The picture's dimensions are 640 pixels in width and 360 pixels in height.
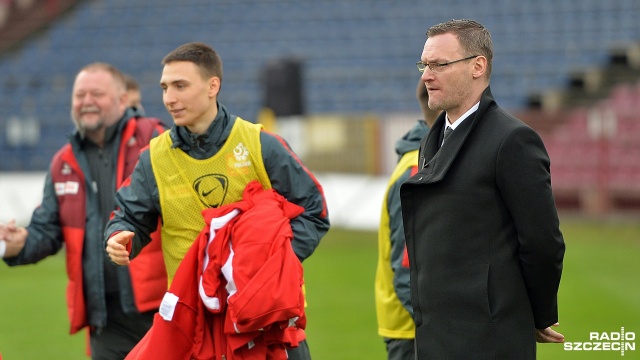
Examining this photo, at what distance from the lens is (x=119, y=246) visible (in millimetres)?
4699

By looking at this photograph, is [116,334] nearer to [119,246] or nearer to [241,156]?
[119,246]

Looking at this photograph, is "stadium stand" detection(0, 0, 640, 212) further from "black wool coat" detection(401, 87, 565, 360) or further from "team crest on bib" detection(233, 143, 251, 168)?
"black wool coat" detection(401, 87, 565, 360)

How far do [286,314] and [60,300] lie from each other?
823 centimetres

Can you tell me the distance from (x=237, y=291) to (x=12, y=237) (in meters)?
1.67

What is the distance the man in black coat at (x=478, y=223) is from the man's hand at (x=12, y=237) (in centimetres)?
248

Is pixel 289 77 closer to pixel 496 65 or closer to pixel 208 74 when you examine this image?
pixel 496 65

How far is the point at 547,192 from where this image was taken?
383cm

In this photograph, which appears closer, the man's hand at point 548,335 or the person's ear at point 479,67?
the person's ear at point 479,67

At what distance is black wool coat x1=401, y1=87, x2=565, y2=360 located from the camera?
383cm

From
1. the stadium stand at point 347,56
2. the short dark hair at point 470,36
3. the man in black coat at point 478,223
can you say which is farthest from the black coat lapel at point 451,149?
the stadium stand at point 347,56

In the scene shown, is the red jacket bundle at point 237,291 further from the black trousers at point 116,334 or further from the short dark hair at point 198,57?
the black trousers at point 116,334

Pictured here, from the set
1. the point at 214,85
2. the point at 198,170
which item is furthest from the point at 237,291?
the point at 214,85

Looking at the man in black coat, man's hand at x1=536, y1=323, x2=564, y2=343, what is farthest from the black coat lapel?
man's hand at x1=536, y1=323, x2=564, y2=343

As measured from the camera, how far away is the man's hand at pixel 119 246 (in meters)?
4.70
